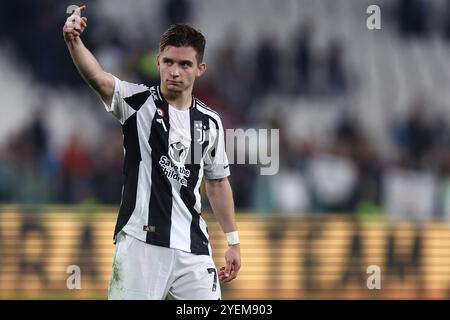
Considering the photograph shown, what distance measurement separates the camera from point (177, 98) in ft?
18.8

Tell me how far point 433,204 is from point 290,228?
2.05 meters

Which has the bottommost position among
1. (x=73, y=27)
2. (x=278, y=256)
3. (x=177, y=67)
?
(x=278, y=256)

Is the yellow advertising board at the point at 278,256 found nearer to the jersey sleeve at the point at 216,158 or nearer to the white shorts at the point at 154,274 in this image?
the jersey sleeve at the point at 216,158

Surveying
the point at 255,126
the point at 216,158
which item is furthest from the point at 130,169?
the point at 255,126

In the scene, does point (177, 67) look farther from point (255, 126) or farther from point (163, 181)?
point (255, 126)

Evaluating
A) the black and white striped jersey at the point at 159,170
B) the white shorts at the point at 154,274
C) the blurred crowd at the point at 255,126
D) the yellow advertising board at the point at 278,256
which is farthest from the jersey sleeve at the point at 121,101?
the blurred crowd at the point at 255,126

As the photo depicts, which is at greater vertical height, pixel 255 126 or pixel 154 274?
pixel 255 126

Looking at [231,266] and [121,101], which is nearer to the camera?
[121,101]

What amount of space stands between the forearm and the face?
0.67m

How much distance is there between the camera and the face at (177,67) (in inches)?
221

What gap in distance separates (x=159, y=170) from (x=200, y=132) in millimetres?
392

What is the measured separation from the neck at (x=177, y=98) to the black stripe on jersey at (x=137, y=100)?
0.39 ft

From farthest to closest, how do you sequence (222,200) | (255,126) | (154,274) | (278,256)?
(255,126) → (278,256) → (222,200) → (154,274)

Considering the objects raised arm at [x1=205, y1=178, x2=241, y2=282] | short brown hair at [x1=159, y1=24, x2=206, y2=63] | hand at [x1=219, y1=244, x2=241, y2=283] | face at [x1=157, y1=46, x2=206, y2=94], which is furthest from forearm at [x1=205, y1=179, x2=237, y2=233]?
short brown hair at [x1=159, y1=24, x2=206, y2=63]
